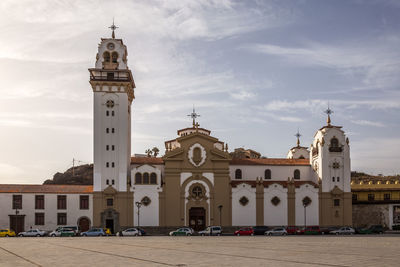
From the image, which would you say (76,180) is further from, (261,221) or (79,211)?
(261,221)

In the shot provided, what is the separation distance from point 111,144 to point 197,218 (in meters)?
15.7

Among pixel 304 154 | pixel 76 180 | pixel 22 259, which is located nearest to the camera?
pixel 22 259

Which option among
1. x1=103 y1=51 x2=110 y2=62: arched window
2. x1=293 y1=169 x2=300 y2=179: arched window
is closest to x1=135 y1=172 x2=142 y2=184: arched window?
x1=103 y1=51 x2=110 y2=62: arched window

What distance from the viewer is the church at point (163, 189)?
70188 mm

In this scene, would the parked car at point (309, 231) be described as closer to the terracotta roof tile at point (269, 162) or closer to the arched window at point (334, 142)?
the terracotta roof tile at point (269, 162)

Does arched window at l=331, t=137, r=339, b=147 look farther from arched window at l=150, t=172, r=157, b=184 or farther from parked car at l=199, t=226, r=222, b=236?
arched window at l=150, t=172, r=157, b=184

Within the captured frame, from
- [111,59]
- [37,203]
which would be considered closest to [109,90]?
[111,59]

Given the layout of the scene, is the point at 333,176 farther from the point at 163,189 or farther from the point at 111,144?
the point at 111,144

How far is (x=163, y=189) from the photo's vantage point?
236 feet

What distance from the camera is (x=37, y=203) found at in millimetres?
70250

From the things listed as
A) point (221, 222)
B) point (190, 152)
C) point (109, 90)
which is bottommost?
point (221, 222)

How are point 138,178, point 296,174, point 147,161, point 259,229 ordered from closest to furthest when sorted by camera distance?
point 259,229, point 138,178, point 147,161, point 296,174

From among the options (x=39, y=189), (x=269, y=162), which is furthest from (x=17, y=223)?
(x=269, y=162)

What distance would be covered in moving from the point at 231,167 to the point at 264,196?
272 inches
